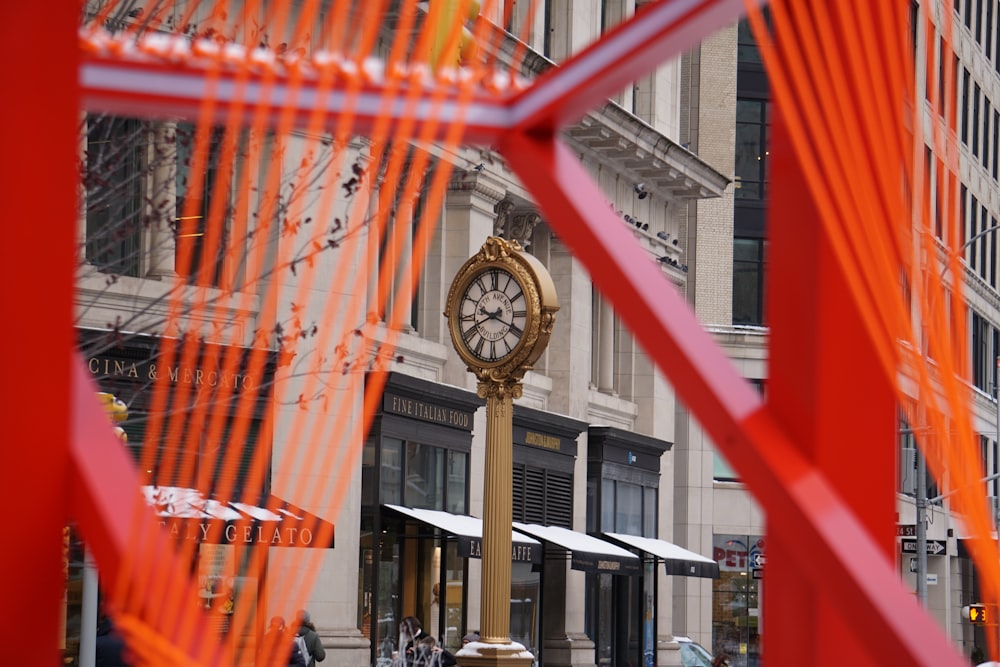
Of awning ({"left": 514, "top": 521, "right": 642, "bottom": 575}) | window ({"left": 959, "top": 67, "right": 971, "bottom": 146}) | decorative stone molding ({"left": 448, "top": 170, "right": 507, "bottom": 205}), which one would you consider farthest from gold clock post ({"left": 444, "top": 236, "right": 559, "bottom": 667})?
window ({"left": 959, "top": 67, "right": 971, "bottom": 146})

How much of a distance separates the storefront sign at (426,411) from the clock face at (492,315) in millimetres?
9053

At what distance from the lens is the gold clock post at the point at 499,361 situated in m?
20.7

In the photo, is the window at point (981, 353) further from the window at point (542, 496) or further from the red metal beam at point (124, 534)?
the red metal beam at point (124, 534)

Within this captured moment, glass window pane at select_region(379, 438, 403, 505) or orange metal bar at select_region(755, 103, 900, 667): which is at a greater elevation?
glass window pane at select_region(379, 438, 403, 505)

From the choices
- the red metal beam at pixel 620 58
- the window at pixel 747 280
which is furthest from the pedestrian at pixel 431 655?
the window at pixel 747 280

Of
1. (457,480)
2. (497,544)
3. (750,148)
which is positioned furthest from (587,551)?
(750,148)

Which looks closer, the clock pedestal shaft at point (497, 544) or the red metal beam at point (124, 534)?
the red metal beam at point (124, 534)

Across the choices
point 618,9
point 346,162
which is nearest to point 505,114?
point 346,162

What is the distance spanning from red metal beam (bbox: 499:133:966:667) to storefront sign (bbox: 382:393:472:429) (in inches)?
986

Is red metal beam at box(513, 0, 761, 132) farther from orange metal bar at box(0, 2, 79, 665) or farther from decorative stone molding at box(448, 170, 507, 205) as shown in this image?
decorative stone molding at box(448, 170, 507, 205)

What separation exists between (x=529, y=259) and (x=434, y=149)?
1060cm

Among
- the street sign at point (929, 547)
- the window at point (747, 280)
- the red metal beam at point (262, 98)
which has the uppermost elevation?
the window at point (747, 280)

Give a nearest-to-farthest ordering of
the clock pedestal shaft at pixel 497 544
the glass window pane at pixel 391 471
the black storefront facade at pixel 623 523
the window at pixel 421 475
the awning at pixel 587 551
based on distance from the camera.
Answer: the clock pedestal shaft at pixel 497 544
the glass window pane at pixel 391 471
the window at pixel 421 475
the awning at pixel 587 551
the black storefront facade at pixel 623 523

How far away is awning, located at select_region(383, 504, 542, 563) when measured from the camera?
32.0 meters
